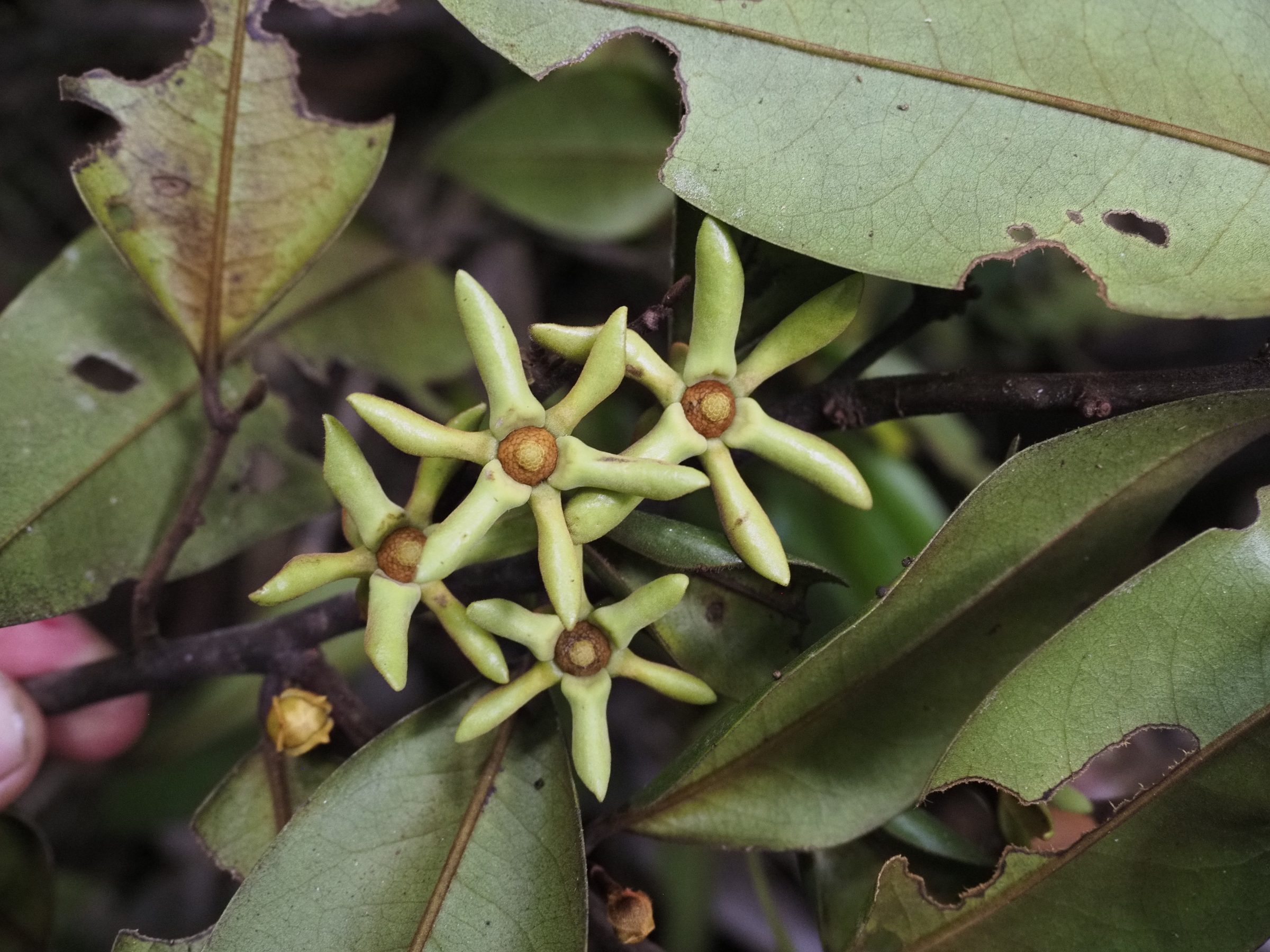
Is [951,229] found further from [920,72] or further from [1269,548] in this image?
[1269,548]

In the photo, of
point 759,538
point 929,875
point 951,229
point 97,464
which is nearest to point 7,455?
point 97,464

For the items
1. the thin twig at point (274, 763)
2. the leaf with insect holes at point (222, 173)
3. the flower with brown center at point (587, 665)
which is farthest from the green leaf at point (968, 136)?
the thin twig at point (274, 763)

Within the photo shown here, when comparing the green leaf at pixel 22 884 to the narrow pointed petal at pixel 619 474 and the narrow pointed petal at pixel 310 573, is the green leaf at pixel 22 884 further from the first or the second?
the narrow pointed petal at pixel 619 474

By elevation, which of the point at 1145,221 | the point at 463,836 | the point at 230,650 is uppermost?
the point at 1145,221

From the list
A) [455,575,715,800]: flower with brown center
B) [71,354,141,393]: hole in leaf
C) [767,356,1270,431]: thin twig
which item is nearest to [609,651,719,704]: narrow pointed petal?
[455,575,715,800]: flower with brown center

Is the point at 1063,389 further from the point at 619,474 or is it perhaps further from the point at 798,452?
the point at 619,474

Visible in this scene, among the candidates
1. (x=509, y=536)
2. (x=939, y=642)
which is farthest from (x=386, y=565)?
(x=939, y=642)
